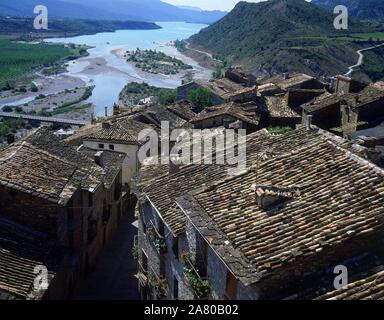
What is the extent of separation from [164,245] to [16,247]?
466 cm

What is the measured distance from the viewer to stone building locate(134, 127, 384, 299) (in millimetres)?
9320

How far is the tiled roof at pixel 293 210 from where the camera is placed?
941cm

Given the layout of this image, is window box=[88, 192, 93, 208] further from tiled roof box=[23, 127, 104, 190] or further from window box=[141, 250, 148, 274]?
window box=[141, 250, 148, 274]

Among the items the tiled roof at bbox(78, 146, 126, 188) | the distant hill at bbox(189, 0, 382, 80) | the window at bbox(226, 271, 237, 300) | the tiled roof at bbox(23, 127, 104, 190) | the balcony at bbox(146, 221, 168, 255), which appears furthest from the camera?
the distant hill at bbox(189, 0, 382, 80)

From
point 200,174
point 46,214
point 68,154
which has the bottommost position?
point 46,214

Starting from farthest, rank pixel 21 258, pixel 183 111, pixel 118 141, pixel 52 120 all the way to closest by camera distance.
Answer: pixel 52 120, pixel 183 111, pixel 118 141, pixel 21 258

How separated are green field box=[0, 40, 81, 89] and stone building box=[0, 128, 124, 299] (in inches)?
4331

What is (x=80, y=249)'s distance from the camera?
73.7 feet

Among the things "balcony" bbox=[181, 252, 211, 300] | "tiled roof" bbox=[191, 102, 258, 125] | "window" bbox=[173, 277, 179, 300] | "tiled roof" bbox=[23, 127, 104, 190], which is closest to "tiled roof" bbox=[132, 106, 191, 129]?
"tiled roof" bbox=[191, 102, 258, 125]

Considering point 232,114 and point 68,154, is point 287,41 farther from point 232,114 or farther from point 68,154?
point 68,154

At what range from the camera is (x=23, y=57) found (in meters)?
166

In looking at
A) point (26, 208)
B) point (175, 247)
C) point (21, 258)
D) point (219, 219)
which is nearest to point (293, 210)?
point (219, 219)

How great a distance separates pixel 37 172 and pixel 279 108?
2921 centimetres

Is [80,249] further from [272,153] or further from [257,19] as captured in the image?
[257,19]
